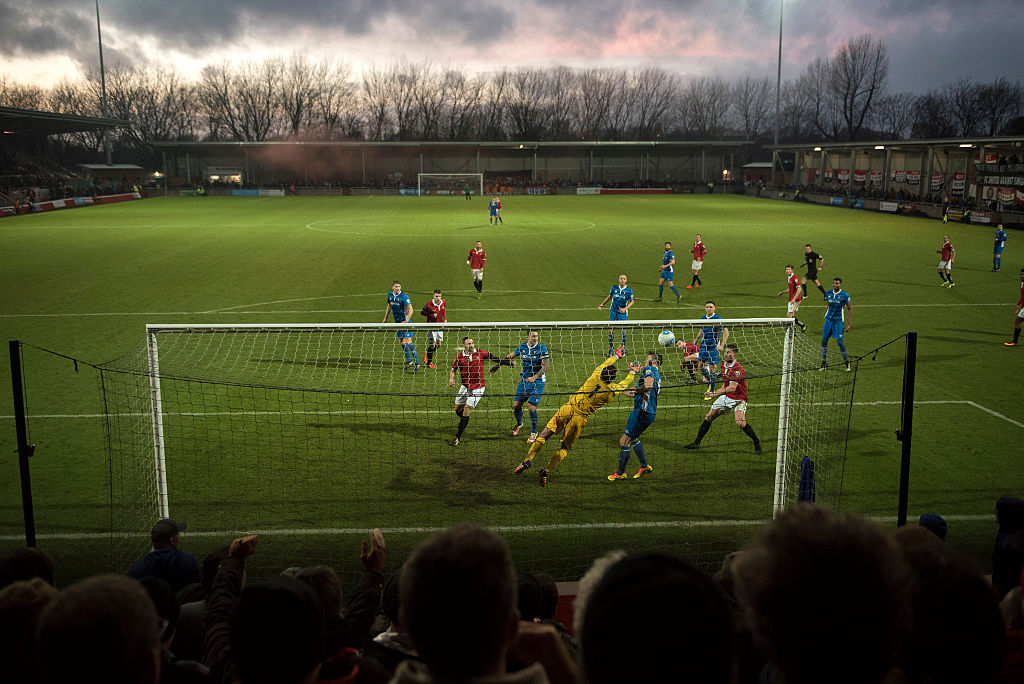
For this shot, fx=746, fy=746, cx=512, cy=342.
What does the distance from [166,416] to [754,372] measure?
424 inches

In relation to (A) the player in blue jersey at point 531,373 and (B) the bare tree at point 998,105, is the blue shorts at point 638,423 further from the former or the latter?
(B) the bare tree at point 998,105

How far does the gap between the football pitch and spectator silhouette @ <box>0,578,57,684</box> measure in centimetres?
560

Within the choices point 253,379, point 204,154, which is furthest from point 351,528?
point 204,154

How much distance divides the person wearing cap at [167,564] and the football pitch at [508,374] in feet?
8.38

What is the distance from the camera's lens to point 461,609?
198cm

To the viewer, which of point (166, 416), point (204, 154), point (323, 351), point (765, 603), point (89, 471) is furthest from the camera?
point (204, 154)

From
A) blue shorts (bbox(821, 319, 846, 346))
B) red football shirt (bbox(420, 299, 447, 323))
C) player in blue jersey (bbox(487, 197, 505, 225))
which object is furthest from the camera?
player in blue jersey (bbox(487, 197, 505, 225))

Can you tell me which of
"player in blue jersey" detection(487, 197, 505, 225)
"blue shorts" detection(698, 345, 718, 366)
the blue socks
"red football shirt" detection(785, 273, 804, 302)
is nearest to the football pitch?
the blue socks

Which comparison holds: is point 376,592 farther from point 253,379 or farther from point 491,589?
point 253,379

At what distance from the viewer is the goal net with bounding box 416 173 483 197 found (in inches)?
3113

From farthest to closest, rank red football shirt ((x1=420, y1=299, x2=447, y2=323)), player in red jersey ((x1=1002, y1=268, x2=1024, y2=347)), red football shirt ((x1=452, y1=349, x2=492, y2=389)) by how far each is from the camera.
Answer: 1. player in red jersey ((x1=1002, y1=268, x2=1024, y2=347))
2. red football shirt ((x1=420, y1=299, x2=447, y2=323))
3. red football shirt ((x1=452, y1=349, x2=492, y2=389))

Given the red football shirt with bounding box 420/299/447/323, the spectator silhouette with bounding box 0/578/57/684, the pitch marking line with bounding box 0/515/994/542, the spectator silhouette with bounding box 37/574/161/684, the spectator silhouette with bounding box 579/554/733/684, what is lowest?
the pitch marking line with bounding box 0/515/994/542

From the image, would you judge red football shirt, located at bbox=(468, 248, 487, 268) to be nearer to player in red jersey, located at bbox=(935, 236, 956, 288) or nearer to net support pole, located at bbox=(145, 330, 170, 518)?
net support pole, located at bbox=(145, 330, 170, 518)

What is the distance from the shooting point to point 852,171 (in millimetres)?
63500
